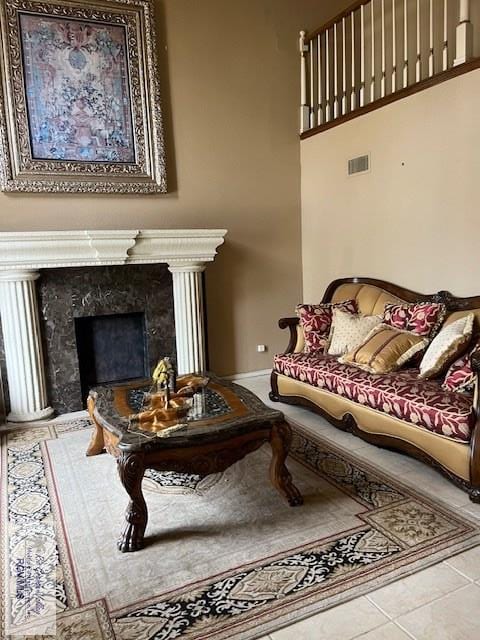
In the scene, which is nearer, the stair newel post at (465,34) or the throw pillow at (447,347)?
the throw pillow at (447,347)

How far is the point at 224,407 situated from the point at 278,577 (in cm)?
95

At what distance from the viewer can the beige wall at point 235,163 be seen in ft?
15.0

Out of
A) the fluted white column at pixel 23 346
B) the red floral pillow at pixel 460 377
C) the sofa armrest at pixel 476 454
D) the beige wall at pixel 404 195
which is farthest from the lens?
the fluted white column at pixel 23 346

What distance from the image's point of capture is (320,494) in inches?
102

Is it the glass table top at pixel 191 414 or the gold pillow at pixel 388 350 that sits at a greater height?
the gold pillow at pixel 388 350

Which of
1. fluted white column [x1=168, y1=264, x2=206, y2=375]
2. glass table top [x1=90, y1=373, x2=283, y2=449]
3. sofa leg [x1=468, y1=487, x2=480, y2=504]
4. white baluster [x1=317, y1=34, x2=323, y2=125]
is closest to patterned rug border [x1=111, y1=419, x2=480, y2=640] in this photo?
sofa leg [x1=468, y1=487, x2=480, y2=504]

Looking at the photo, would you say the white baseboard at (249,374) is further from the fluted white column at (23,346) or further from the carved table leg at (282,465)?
the carved table leg at (282,465)

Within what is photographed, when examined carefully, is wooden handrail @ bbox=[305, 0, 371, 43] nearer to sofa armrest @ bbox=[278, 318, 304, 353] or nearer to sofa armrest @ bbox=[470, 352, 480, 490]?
sofa armrest @ bbox=[278, 318, 304, 353]

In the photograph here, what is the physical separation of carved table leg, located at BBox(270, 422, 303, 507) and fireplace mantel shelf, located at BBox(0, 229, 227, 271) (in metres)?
2.35

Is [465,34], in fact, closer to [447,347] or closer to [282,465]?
[447,347]

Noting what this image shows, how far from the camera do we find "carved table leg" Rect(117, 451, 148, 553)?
2.16m

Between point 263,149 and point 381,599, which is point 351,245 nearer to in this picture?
point 263,149

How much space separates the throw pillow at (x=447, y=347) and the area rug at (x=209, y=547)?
0.76 metres

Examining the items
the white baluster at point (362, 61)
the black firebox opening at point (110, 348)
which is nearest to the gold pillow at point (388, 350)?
the black firebox opening at point (110, 348)
